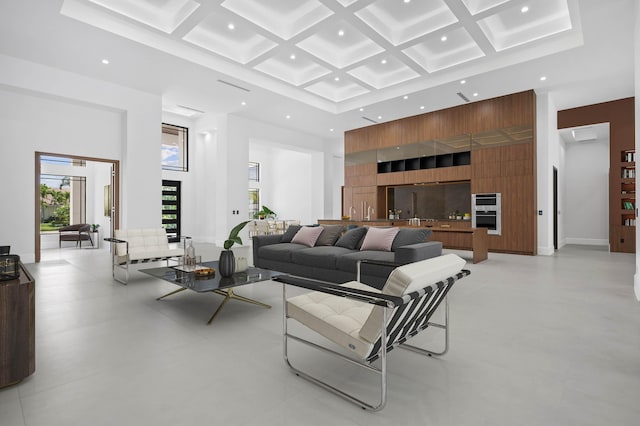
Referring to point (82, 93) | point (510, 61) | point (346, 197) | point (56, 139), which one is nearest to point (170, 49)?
point (82, 93)

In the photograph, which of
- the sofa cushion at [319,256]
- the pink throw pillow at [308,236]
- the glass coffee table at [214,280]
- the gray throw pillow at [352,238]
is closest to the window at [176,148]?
the pink throw pillow at [308,236]

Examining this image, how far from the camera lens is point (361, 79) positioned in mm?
7664

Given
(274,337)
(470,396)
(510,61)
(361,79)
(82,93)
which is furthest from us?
(361,79)

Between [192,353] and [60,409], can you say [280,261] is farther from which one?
[60,409]

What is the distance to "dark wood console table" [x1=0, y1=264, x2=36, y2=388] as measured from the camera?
1.92 metres

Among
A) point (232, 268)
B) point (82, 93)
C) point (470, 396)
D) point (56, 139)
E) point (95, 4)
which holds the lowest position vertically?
point (470, 396)

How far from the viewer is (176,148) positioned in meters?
11.3

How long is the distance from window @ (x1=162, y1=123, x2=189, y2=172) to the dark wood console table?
9.61 m

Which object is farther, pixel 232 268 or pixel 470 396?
pixel 232 268

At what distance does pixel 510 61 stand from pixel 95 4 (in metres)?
6.88

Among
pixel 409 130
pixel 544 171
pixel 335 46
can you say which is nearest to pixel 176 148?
pixel 335 46

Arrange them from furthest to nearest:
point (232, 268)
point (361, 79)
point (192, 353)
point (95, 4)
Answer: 1. point (361, 79)
2. point (95, 4)
3. point (232, 268)
4. point (192, 353)

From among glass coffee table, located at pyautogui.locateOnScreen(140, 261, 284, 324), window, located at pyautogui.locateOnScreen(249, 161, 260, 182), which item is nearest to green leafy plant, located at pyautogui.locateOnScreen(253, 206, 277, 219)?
window, located at pyautogui.locateOnScreen(249, 161, 260, 182)

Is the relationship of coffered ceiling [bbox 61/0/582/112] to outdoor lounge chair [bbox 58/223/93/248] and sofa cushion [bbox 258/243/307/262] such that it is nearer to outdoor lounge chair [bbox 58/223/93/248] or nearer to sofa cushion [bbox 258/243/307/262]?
sofa cushion [bbox 258/243/307/262]
